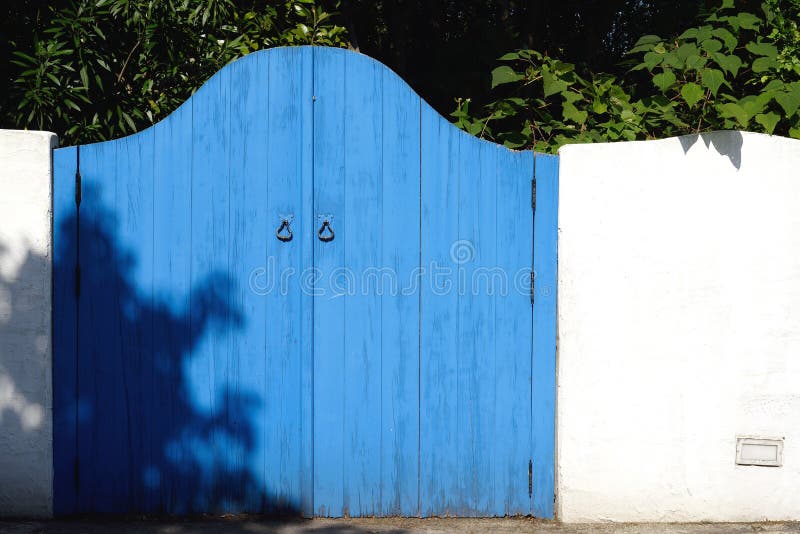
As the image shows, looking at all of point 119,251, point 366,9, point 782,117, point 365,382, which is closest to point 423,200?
point 365,382

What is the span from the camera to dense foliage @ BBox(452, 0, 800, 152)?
4.27 m

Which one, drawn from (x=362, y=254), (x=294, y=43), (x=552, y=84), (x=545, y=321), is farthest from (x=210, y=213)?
(x=294, y=43)

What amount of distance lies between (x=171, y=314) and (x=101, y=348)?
0.38 metres

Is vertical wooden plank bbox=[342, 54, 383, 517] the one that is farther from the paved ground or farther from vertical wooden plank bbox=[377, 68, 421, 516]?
the paved ground

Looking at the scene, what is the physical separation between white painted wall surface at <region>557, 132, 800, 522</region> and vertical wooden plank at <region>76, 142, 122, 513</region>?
211cm

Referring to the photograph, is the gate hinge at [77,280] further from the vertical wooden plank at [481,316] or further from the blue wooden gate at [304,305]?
the vertical wooden plank at [481,316]

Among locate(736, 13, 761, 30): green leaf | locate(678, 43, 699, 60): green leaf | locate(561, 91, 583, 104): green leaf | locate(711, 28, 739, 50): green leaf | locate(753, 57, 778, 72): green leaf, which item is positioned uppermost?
locate(736, 13, 761, 30): green leaf

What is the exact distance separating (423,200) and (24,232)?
1.88 metres

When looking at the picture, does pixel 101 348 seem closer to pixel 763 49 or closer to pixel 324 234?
pixel 324 234

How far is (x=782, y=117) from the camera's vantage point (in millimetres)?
4434

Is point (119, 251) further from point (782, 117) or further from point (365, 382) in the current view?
point (782, 117)

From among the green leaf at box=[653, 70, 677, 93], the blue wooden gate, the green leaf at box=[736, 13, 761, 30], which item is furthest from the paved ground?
the green leaf at box=[736, 13, 761, 30]

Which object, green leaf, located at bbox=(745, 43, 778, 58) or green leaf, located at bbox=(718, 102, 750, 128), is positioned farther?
green leaf, located at bbox=(745, 43, 778, 58)

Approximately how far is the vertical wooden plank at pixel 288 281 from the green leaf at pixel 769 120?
2.13 m
